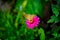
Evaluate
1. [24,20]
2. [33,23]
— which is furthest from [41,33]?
[24,20]

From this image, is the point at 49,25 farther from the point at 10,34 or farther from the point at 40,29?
the point at 10,34

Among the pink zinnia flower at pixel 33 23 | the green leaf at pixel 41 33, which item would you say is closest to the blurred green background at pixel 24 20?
the green leaf at pixel 41 33

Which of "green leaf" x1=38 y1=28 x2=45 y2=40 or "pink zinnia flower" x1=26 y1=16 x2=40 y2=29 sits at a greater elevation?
"pink zinnia flower" x1=26 y1=16 x2=40 y2=29

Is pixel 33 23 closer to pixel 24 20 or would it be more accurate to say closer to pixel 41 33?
pixel 41 33

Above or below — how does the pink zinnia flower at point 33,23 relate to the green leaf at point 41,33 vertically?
above

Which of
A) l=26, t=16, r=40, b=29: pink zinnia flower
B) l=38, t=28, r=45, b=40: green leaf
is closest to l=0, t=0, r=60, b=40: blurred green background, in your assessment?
l=38, t=28, r=45, b=40: green leaf

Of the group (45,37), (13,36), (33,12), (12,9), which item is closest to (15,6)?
(12,9)

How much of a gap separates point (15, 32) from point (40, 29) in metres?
0.35

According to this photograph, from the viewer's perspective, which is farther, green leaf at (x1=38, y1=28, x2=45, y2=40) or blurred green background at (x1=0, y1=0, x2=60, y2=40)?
blurred green background at (x1=0, y1=0, x2=60, y2=40)

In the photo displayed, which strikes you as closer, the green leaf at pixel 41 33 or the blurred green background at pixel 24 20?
the green leaf at pixel 41 33

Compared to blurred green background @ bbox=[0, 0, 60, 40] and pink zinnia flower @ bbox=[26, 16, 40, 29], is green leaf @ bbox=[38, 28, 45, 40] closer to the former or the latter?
blurred green background @ bbox=[0, 0, 60, 40]

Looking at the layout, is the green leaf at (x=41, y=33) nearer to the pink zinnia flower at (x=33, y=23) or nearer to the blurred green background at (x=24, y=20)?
the blurred green background at (x=24, y=20)

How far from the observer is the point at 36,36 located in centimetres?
243

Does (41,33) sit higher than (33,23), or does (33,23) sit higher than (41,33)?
(33,23)
